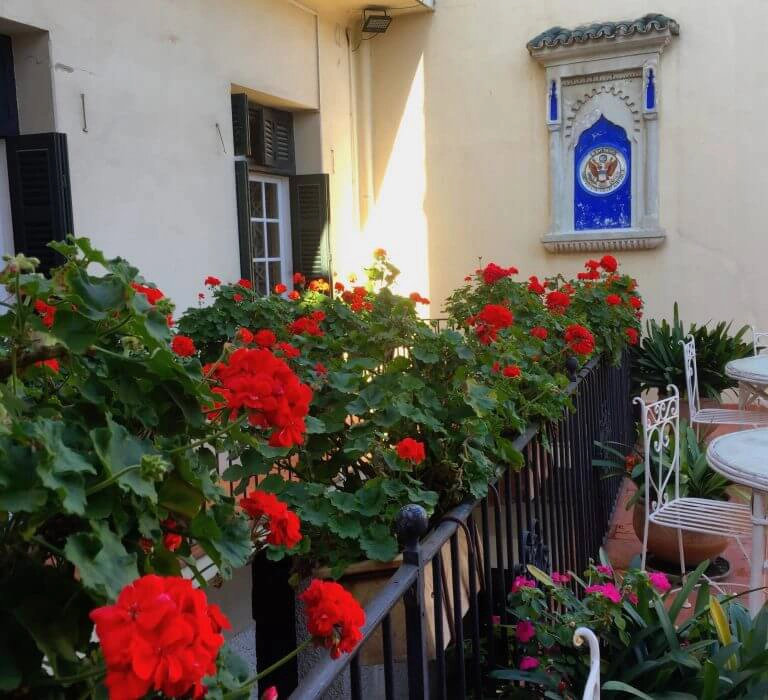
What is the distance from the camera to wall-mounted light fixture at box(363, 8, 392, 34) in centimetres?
720

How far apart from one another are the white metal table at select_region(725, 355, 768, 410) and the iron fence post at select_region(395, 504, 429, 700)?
146 inches

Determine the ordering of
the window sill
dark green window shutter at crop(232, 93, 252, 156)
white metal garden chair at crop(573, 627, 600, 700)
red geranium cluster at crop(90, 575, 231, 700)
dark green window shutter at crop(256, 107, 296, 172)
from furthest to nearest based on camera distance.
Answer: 1. the window sill
2. dark green window shutter at crop(256, 107, 296, 172)
3. dark green window shutter at crop(232, 93, 252, 156)
4. white metal garden chair at crop(573, 627, 600, 700)
5. red geranium cluster at crop(90, 575, 231, 700)

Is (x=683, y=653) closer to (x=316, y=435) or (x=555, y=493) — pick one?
(x=555, y=493)

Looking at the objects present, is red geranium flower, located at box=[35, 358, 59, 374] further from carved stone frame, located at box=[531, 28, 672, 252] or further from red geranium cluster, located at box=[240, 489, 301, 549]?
carved stone frame, located at box=[531, 28, 672, 252]

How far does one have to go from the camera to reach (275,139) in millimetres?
6496

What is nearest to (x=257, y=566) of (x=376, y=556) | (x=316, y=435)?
(x=316, y=435)

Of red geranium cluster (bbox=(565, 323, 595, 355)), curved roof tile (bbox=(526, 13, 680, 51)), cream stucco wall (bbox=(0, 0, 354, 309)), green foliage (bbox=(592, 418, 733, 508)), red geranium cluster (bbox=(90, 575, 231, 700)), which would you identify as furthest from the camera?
curved roof tile (bbox=(526, 13, 680, 51))

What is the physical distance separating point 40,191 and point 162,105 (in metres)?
1.15

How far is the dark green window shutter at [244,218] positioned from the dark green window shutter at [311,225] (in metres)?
1.05

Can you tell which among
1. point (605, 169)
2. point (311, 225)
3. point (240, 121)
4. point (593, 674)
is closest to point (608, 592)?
point (593, 674)

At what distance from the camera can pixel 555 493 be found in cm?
258

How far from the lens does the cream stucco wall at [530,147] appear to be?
6.63m

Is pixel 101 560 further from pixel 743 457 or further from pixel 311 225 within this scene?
pixel 311 225

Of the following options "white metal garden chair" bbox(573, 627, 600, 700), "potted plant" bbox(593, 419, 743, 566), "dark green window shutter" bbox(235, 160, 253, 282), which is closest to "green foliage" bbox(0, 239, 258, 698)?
"white metal garden chair" bbox(573, 627, 600, 700)
